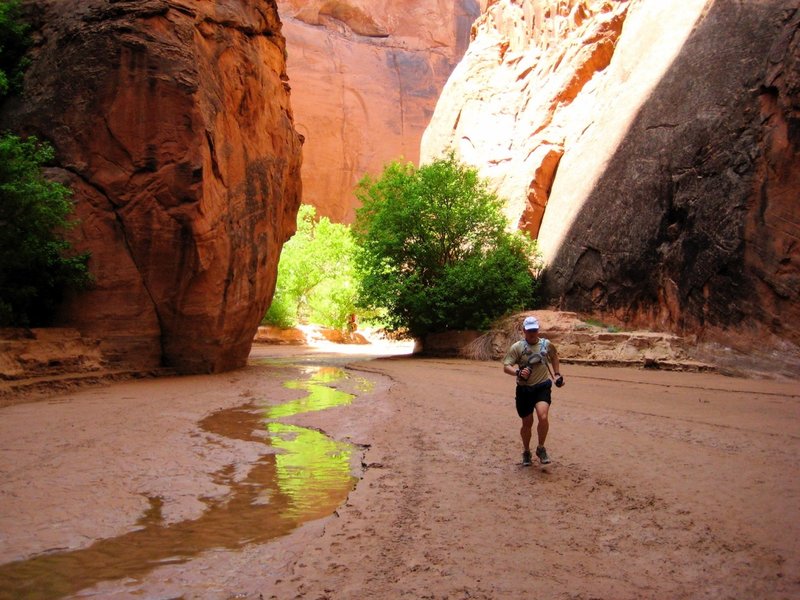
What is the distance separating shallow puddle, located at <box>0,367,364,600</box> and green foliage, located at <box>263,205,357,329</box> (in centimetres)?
2850

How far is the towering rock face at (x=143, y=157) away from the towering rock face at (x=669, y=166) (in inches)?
432

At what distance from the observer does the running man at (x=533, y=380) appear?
5.59 m

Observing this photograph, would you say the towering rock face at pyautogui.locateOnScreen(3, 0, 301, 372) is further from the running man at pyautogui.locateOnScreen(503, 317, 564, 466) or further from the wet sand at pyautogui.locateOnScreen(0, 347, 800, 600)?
the running man at pyautogui.locateOnScreen(503, 317, 564, 466)

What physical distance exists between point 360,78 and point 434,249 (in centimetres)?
3847

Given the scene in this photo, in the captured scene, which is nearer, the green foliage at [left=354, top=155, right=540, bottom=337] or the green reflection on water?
the green reflection on water

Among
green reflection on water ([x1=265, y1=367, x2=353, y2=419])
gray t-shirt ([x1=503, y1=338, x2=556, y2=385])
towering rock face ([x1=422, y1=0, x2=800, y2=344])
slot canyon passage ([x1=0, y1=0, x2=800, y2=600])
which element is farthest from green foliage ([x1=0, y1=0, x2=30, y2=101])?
towering rock face ([x1=422, y1=0, x2=800, y2=344])

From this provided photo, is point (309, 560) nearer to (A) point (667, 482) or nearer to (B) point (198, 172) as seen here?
(A) point (667, 482)

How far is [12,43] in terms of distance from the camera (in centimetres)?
1417

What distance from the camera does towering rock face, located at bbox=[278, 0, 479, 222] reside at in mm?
53500

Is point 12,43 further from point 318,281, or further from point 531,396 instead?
point 318,281

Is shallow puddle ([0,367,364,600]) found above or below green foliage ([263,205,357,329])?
below

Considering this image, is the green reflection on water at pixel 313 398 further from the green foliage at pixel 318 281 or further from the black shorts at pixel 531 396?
the green foliage at pixel 318 281

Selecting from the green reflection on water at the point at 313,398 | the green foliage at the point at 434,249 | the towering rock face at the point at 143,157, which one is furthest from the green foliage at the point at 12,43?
the green foliage at the point at 434,249

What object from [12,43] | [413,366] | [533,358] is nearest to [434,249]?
[413,366]
